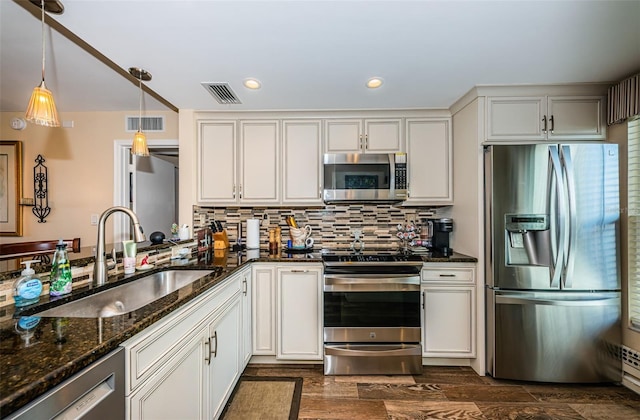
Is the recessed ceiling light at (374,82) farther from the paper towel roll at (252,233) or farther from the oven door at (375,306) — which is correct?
the paper towel roll at (252,233)

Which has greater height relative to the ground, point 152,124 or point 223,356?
point 152,124

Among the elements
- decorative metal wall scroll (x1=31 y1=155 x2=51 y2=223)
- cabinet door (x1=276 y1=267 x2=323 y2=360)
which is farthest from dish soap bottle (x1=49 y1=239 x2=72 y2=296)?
decorative metal wall scroll (x1=31 y1=155 x2=51 y2=223)

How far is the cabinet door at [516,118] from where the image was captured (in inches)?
90.9

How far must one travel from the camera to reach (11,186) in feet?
10.0

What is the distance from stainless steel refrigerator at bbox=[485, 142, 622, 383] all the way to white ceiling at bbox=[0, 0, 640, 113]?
64cm

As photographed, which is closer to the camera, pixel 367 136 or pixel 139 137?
pixel 139 137

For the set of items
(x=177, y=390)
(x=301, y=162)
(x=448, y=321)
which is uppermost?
(x=301, y=162)

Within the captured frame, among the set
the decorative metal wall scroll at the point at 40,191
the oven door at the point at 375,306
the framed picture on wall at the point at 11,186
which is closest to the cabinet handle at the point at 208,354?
the oven door at the point at 375,306

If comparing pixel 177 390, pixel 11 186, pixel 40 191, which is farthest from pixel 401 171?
pixel 11 186

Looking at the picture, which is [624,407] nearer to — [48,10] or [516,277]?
[516,277]

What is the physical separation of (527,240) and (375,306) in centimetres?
122

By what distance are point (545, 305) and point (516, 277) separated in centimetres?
27

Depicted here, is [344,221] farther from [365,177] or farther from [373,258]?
[373,258]

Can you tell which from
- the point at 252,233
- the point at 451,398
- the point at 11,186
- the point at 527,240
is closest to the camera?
the point at 451,398
